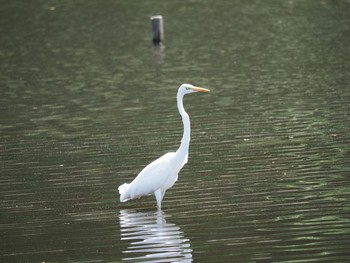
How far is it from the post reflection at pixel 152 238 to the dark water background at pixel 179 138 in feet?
0.09

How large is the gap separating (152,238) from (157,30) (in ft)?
77.1

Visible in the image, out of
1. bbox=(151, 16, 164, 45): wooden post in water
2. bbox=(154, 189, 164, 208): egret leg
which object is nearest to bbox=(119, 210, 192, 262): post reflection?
bbox=(154, 189, 164, 208): egret leg

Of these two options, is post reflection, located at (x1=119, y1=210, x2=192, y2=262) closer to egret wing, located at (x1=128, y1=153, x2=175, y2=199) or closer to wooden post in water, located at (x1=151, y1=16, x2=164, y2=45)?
egret wing, located at (x1=128, y1=153, x2=175, y2=199)

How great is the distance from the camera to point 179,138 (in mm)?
19078

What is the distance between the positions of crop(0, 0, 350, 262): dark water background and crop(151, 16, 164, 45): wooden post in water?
53cm

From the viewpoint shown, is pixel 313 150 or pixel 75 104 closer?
pixel 313 150

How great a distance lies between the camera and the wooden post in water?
114ft

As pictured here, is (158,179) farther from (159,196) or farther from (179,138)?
(179,138)

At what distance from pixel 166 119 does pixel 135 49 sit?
1391cm

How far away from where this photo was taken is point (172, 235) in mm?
12531

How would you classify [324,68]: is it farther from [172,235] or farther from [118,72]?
[172,235]

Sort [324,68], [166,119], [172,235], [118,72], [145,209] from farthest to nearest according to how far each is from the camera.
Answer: [118,72], [324,68], [166,119], [145,209], [172,235]

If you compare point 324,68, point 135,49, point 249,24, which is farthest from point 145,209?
point 249,24

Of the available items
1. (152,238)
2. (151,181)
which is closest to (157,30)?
(151,181)
